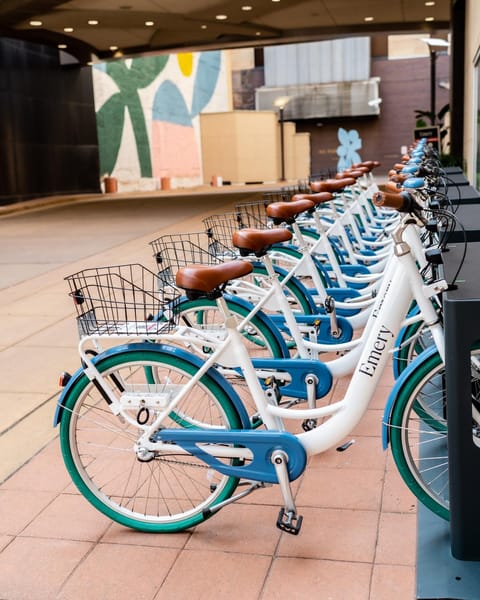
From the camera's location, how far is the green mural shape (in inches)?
990

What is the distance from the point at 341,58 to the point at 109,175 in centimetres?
1460

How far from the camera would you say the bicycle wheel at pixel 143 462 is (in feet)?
8.35

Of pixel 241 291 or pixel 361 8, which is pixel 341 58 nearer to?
pixel 361 8

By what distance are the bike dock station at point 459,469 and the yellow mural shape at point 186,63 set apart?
1174 inches

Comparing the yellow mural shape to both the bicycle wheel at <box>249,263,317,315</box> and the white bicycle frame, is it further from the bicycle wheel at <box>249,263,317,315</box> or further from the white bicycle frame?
the white bicycle frame

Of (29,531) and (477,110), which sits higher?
(477,110)

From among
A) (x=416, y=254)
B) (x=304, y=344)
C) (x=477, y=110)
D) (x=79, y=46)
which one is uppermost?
(x=79, y=46)

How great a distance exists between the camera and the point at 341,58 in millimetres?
34219

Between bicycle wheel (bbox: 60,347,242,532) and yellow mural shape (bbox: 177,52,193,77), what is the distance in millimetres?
29083

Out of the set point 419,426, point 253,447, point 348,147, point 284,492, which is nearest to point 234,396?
point 253,447

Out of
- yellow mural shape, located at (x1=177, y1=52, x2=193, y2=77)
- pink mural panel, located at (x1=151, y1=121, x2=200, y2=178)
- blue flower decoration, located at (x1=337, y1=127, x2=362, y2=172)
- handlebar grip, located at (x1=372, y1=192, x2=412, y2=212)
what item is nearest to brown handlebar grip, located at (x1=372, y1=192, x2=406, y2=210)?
handlebar grip, located at (x1=372, y1=192, x2=412, y2=212)

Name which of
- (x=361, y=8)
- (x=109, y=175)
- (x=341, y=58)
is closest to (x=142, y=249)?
(x=361, y=8)

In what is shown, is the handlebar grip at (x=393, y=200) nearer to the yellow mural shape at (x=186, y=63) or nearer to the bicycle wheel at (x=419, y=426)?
the bicycle wheel at (x=419, y=426)

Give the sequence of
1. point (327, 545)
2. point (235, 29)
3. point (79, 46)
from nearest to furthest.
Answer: point (327, 545), point (235, 29), point (79, 46)
